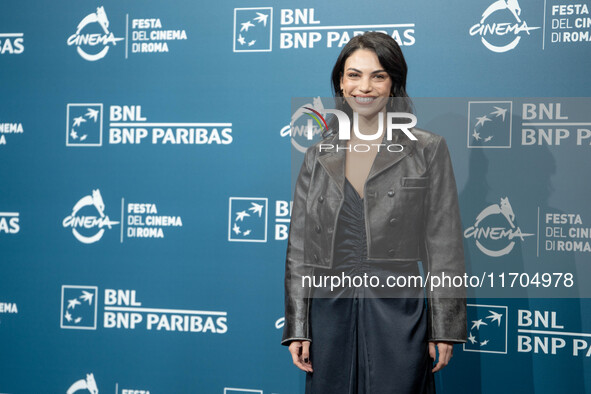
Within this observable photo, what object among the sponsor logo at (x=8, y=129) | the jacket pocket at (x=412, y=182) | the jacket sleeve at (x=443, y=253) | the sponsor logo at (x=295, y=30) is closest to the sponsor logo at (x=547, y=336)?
the jacket sleeve at (x=443, y=253)

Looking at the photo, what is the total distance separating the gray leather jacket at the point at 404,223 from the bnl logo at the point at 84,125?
1.26m

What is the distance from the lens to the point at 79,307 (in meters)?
2.91

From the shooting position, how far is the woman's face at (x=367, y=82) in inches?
84.2

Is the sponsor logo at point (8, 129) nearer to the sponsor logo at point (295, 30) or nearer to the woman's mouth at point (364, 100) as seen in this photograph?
the sponsor logo at point (295, 30)

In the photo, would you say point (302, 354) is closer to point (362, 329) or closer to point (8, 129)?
point (362, 329)

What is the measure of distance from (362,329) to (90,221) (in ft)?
4.92

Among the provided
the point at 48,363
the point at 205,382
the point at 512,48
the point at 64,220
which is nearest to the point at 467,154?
the point at 512,48

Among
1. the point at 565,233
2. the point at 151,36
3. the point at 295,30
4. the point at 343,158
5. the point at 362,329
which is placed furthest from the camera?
the point at 151,36

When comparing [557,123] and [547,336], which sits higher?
[557,123]

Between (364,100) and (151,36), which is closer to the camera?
(364,100)

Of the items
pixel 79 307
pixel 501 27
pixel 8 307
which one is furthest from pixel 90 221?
pixel 501 27

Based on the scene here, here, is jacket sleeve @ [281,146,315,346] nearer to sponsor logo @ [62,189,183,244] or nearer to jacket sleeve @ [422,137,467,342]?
jacket sleeve @ [422,137,467,342]

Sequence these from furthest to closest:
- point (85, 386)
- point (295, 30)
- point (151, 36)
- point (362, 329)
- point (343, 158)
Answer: point (85, 386), point (151, 36), point (295, 30), point (343, 158), point (362, 329)

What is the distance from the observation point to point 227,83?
9.00 ft
